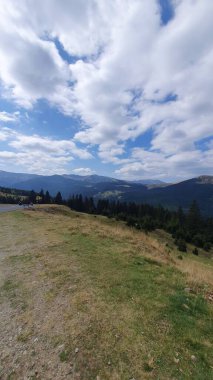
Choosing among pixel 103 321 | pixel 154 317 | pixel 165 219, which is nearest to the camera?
pixel 103 321

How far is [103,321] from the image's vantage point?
Result: 7531mm

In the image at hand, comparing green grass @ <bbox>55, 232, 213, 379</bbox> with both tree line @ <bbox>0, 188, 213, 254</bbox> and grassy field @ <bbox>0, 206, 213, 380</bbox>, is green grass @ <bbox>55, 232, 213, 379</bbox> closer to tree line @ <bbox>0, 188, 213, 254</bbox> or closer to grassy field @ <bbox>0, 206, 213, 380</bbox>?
grassy field @ <bbox>0, 206, 213, 380</bbox>

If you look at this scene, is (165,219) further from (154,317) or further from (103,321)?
(103,321)

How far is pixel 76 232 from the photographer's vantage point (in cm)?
2341

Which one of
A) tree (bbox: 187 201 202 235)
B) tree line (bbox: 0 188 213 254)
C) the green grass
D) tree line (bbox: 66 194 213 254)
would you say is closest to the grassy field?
the green grass

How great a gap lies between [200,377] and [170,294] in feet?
13.8

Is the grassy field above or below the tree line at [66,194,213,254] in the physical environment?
above

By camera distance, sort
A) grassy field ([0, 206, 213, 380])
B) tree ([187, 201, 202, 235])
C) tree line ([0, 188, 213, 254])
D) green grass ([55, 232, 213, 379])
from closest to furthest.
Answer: grassy field ([0, 206, 213, 380]) → green grass ([55, 232, 213, 379]) → tree line ([0, 188, 213, 254]) → tree ([187, 201, 202, 235])

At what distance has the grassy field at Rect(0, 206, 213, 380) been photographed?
5.79m

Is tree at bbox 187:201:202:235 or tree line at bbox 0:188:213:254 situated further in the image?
tree at bbox 187:201:202:235

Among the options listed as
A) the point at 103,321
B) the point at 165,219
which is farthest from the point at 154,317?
the point at 165,219

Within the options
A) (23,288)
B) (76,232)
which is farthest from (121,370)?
(76,232)

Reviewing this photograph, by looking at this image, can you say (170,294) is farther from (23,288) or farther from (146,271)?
(23,288)

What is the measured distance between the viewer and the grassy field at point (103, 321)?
5.79 metres
